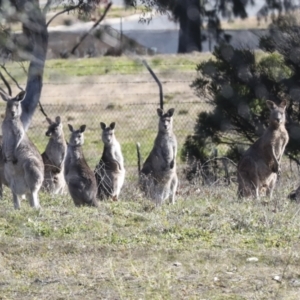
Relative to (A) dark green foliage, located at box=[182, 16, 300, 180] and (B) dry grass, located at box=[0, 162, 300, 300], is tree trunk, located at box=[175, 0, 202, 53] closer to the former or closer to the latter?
(B) dry grass, located at box=[0, 162, 300, 300]

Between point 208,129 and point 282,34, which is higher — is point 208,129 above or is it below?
below

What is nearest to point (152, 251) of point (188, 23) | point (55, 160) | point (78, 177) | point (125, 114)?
point (188, 23)

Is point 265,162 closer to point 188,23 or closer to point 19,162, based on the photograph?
point 19,162

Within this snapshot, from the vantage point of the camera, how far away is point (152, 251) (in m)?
6.50

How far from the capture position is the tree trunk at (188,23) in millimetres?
4215

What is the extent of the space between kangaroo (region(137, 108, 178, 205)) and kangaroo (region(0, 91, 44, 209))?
1.51m

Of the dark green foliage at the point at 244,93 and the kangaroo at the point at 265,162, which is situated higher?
the dark green foliage at the point at 244,93

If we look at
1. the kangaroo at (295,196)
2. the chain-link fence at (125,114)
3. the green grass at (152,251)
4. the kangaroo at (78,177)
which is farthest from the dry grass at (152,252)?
the chain-link fence at (125,114)

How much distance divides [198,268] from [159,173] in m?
4.49

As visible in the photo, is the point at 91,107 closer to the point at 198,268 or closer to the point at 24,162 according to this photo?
the point at 24,162

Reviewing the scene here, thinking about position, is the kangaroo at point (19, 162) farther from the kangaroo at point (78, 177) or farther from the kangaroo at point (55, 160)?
the kangaroo at point (55, 160)

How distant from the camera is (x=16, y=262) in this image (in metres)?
6.33

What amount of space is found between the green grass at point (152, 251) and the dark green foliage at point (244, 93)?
16.4ft

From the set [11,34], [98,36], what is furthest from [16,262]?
[98,36]
